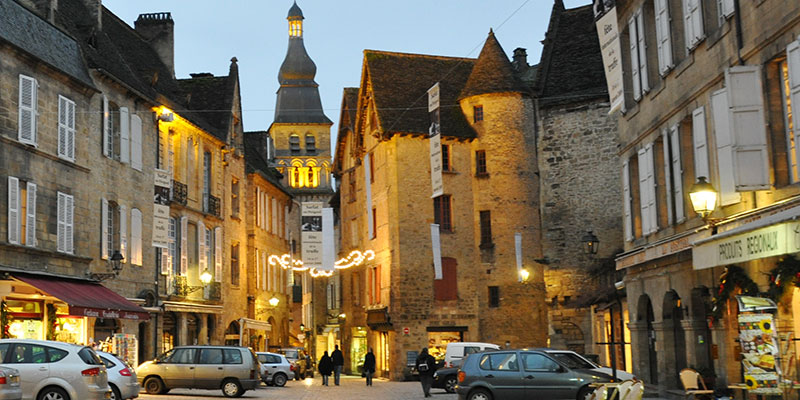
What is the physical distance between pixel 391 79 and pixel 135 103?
1556cm

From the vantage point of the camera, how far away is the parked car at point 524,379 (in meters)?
19.5

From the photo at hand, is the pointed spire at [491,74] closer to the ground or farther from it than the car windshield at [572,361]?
farther from it

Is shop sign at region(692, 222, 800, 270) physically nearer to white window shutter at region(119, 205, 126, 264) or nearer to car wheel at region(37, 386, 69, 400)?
car wheel at region(37, 386, 69, 400)

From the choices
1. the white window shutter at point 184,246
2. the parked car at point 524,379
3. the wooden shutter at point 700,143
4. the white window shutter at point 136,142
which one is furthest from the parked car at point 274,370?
the wooden shutter at point 700,143

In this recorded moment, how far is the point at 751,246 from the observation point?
14.1m

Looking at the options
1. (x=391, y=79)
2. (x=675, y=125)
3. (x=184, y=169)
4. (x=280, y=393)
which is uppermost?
(x=391, y=79)

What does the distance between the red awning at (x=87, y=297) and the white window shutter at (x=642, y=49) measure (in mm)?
13360

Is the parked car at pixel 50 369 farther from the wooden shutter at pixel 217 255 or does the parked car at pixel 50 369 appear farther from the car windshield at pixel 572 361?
the wooden shutter at pixel 217 255

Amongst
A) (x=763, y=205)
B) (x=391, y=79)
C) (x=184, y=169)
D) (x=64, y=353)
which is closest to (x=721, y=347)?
(x=763, y=205)

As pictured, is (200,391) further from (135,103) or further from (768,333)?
(768,333)

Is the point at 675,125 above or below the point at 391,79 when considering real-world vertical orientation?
below

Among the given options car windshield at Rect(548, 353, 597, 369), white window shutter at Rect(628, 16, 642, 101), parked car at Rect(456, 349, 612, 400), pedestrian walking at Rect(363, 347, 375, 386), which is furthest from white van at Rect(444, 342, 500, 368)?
white window shutter at Rect(628, 16, 642, 101)

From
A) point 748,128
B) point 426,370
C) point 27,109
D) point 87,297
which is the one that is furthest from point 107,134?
point 748,128

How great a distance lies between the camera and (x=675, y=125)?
19.7 m
